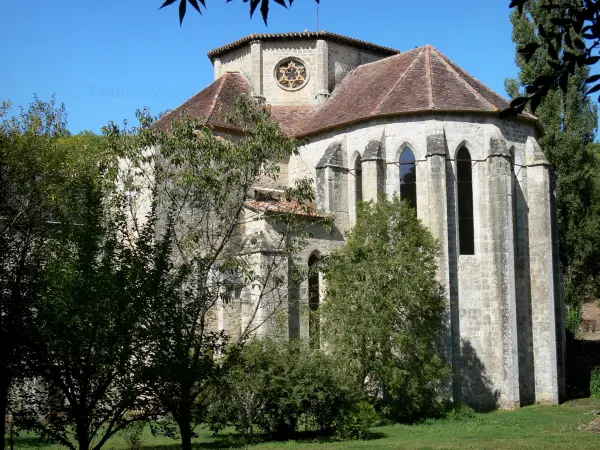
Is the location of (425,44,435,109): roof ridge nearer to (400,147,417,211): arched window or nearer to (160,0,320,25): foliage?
(400,147,417,211): arched window

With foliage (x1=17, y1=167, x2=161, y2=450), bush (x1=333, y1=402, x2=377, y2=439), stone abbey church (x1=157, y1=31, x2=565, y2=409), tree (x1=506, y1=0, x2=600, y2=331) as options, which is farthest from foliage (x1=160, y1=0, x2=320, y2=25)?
tree (x1=506, y1=0, x2=600, y2=331)

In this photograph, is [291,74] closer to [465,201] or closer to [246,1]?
[465,201]

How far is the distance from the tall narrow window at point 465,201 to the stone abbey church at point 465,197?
4cm

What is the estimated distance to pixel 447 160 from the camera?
27.8 metres

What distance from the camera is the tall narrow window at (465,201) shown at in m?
27.7

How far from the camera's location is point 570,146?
1394 inches

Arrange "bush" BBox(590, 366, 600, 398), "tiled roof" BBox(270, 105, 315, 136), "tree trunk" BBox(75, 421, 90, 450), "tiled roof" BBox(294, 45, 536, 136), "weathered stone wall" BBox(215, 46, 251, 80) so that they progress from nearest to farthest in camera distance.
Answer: "tree trunk" BBox(75, 421, 90, 450) < "tiled roof" BBox(294, 45, 536, 136) < "bush" BBox(590, 366, 600, 398) < "tiled roof" BBox(270, 105, 315, 136) < "weathered stone wall" BBox(215, 46, 251, 80)

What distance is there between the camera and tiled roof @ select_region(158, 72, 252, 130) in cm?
3034

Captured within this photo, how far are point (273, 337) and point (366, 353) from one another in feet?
9.83

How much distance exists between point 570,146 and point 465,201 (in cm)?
1010

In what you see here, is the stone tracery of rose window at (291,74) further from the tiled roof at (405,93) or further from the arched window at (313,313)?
the arched window at (313,313)

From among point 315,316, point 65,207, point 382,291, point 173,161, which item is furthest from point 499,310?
point 65,207

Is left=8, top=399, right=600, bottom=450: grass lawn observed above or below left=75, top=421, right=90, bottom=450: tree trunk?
below

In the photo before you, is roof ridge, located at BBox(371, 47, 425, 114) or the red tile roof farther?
roof ridge, located at BBox(371, 47, 425, 114)
